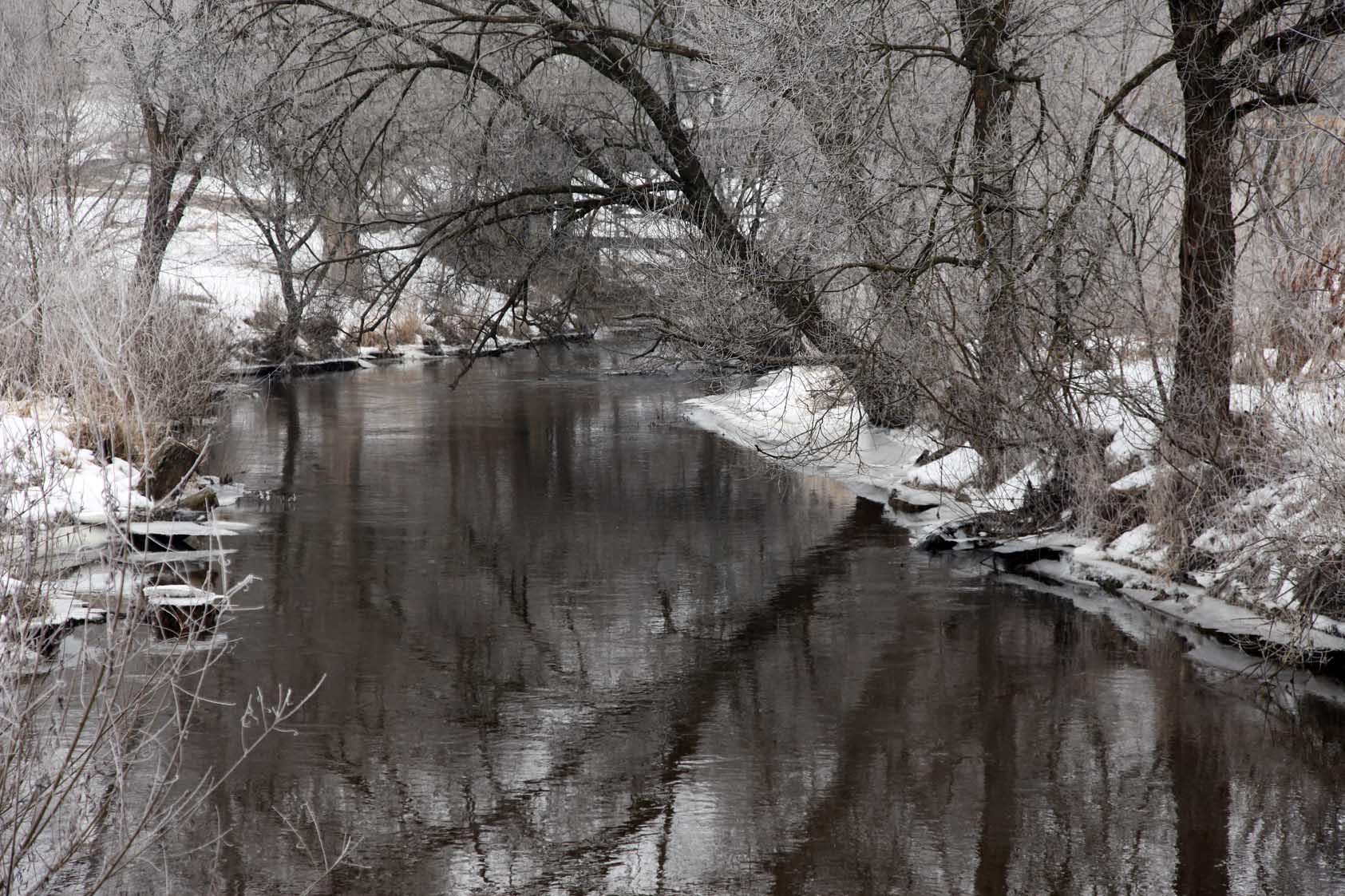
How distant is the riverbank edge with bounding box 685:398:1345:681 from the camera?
8961 mm

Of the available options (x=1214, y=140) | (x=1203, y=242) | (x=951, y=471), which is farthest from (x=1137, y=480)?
(x=951, y=471)

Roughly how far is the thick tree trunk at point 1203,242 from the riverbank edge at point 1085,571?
124 centimetres

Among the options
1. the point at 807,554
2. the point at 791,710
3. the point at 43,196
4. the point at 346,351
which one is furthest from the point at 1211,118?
the point at 346,351

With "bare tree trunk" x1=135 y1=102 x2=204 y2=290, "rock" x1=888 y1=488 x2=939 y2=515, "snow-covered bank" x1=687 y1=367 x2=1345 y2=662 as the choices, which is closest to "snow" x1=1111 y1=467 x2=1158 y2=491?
"snow-covered bank" x1=687 y1=367 x2=1345 y2=662

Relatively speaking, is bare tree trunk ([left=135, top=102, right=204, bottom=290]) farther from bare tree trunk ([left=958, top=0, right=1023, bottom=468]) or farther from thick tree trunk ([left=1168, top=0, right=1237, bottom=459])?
thick tree trunk ([left=1168, top=0, right=1237, bottom=459])

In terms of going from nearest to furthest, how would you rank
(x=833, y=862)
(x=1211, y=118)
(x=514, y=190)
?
(x=833, y=862), (x=1211, y=118), (x=514, y=190)

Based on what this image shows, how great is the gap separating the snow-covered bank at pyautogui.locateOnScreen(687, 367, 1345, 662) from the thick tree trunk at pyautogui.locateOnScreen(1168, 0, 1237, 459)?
0.83 metres

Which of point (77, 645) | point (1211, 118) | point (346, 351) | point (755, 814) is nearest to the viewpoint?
point (755, 814)

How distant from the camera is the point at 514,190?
18.5m

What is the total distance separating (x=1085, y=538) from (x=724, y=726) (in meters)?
5.44

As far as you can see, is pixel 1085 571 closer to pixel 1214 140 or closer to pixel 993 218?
pixel 993 218

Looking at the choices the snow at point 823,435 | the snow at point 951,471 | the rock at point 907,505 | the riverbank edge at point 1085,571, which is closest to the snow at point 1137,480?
the riverbank edge at point 1085,571

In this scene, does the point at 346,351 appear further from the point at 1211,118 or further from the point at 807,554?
the point at 1211,118

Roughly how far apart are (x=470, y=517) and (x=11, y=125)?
28.2ft
